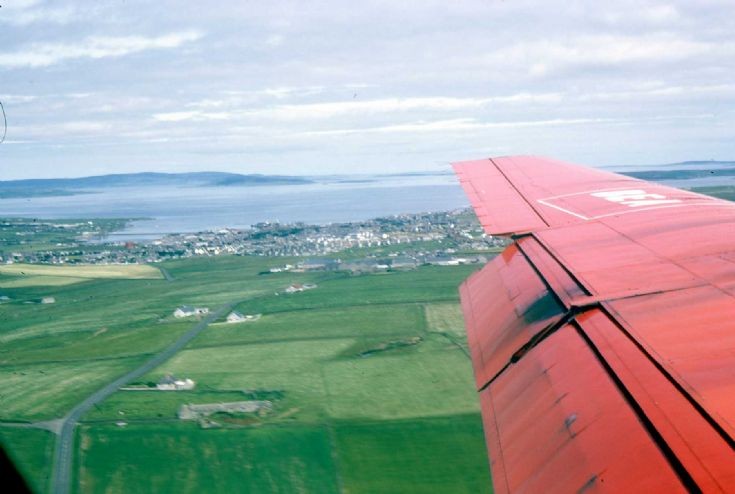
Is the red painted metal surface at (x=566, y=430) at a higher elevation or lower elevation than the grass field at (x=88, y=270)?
higher

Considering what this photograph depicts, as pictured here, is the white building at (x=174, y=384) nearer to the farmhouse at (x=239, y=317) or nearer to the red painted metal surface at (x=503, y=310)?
the farmhouse at (x=239, y=317)

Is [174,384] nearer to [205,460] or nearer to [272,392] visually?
[272,392]

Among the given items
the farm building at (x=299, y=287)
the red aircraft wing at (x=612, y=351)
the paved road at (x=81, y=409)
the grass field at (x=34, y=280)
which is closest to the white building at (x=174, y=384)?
the paved road at (x=81, y=409)

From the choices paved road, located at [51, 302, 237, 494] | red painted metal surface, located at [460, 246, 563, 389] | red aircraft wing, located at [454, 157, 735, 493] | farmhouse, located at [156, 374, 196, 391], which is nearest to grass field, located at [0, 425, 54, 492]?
paved road, located at [51, 302, 237, 494]

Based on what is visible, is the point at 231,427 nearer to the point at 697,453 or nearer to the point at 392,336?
the point at 392,336

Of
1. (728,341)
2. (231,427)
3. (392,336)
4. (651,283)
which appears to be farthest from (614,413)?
(392,336)

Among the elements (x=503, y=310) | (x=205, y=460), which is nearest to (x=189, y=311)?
(x=205, y=460)
